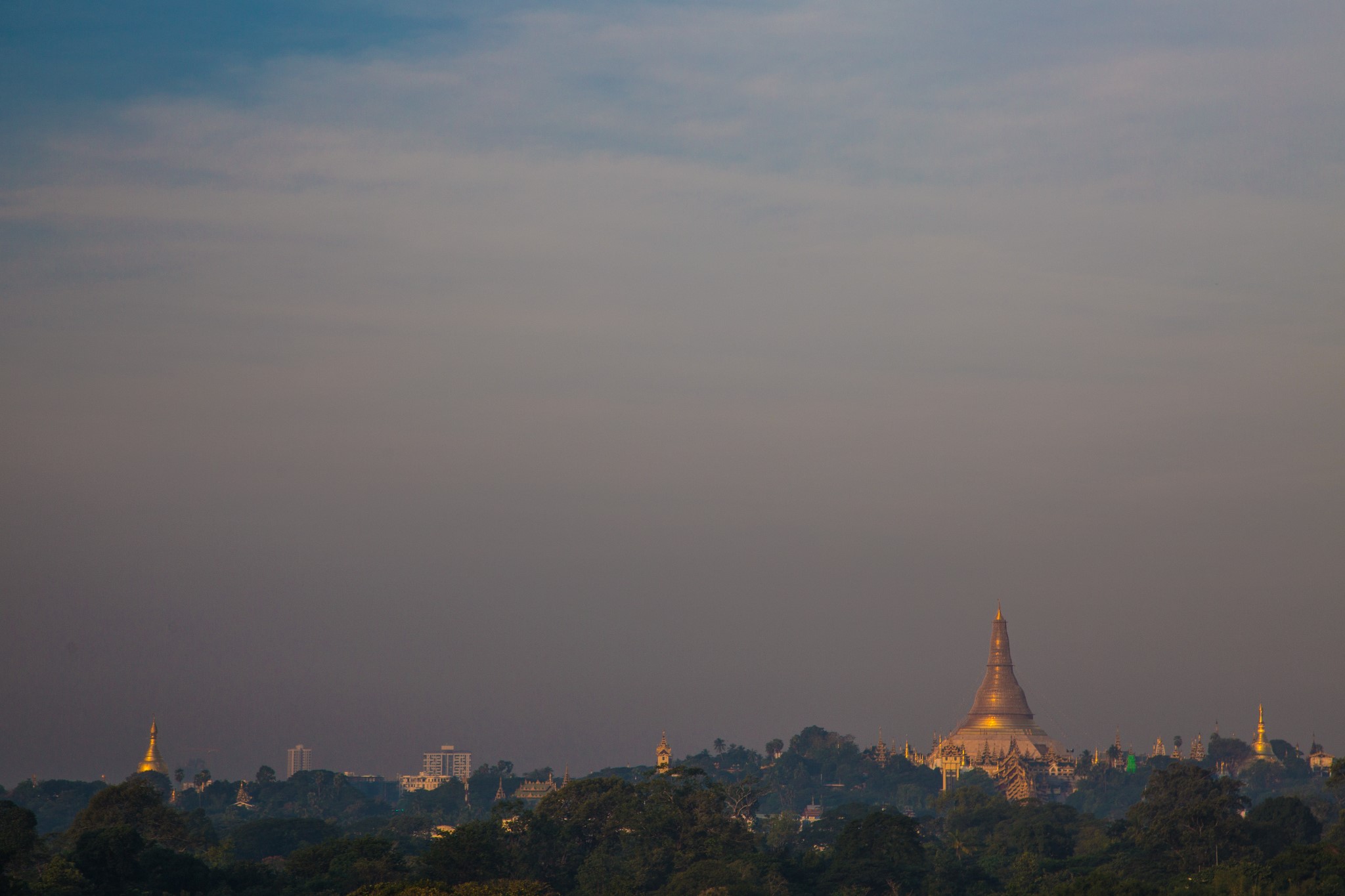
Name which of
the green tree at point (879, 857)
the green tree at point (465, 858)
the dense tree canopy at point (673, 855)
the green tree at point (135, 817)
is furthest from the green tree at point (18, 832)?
the green tree at point (879, 857)

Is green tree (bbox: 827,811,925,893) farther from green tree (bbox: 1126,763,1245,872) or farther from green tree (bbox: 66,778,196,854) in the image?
green tree (bbox: 66,778,196,854)

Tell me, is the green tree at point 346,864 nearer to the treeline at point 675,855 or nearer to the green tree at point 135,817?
the treeline at point 675,855

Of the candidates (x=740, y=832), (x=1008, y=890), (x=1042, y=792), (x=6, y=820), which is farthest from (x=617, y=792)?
(x=1042, y=792)

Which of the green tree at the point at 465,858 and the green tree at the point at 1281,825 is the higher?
the green tree at the point at 1281,825

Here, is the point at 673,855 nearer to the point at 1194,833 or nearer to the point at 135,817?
the point at 1194,833

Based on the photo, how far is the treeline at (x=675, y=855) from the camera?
218 feet

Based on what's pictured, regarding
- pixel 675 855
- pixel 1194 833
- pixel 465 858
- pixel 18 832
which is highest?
pixel 1194 833

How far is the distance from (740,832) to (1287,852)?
2818cm

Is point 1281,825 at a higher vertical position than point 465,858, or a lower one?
higher

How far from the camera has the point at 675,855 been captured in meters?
81.6

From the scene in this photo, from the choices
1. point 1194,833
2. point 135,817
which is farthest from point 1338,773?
point 135,817

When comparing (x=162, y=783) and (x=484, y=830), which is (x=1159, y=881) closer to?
(x=484, y=830)

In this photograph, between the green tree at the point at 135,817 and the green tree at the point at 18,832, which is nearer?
the green tree at the point at 18,832

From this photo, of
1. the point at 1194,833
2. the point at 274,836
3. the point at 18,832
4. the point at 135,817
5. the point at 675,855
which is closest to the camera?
the point at 18,832
